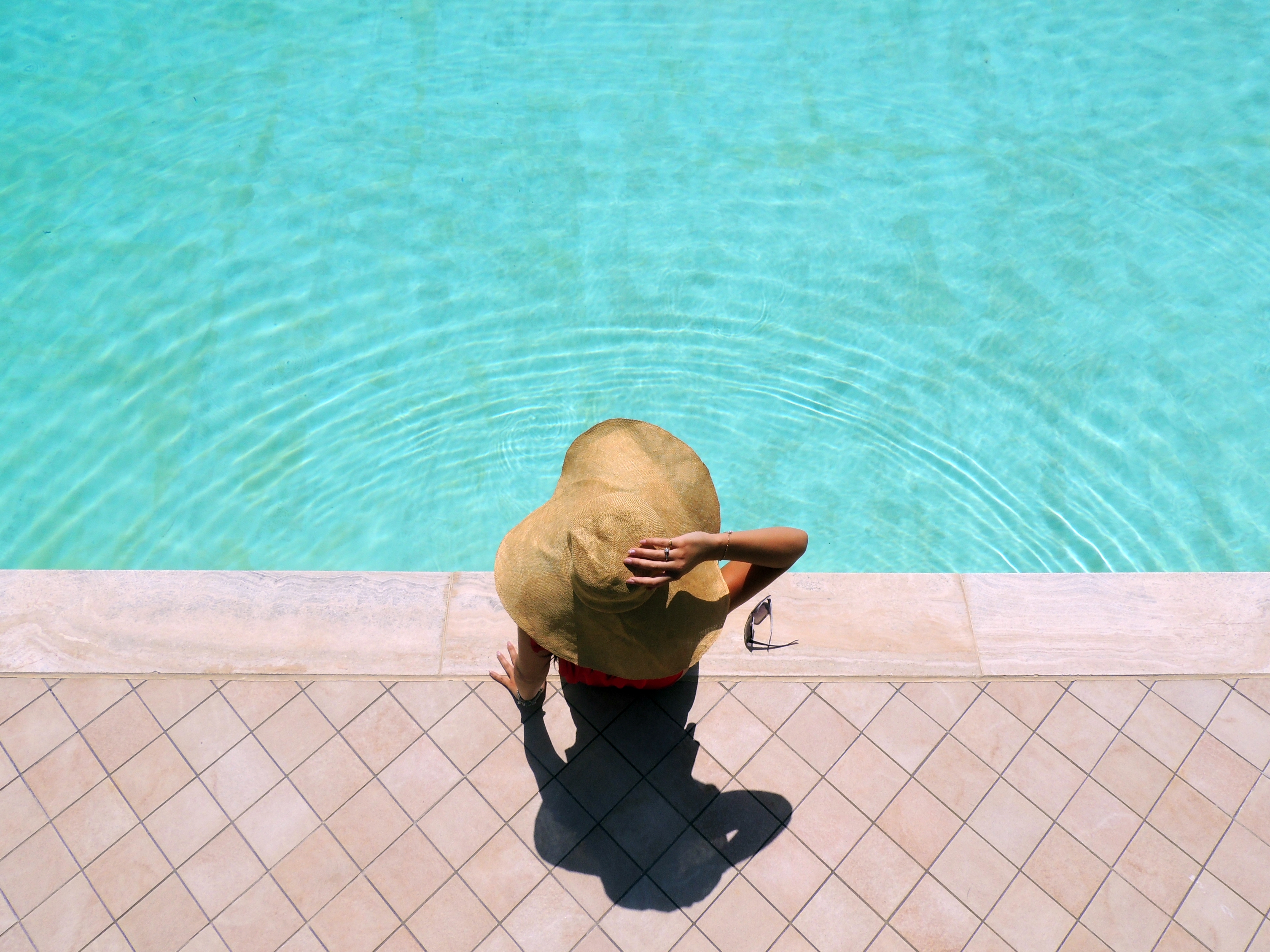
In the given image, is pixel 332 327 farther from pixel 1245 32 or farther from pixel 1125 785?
pixel 1245 32

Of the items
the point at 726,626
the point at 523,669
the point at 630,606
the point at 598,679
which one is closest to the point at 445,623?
the point at 523,669

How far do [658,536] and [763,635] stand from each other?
1.64 m

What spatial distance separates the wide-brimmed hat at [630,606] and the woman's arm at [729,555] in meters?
0.15

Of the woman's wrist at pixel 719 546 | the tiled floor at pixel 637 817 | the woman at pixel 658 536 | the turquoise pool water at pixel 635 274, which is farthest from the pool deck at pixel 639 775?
the woman's wrist at pixel 719 546

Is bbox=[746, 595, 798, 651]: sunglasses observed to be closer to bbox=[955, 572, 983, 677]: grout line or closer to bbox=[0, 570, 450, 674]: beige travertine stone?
bbox=[955, 572, 983, 677]: grout line

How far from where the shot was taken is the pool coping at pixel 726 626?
12.2ft

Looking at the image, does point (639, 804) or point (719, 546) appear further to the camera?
point (639, 804)

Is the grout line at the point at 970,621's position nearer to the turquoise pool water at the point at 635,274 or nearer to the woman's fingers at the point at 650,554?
the turquoise pool water at the point at 635,274

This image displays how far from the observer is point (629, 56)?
625 centimetres

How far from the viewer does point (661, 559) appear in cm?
224

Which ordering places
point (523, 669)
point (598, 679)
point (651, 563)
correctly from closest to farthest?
point (651, 563)
point (523, 669)
point (598, 679)

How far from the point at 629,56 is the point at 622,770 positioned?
5082 millimetres

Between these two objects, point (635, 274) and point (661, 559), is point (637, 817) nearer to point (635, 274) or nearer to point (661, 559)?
point (661, 559)

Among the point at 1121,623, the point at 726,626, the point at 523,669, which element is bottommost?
the point at 1121,623
